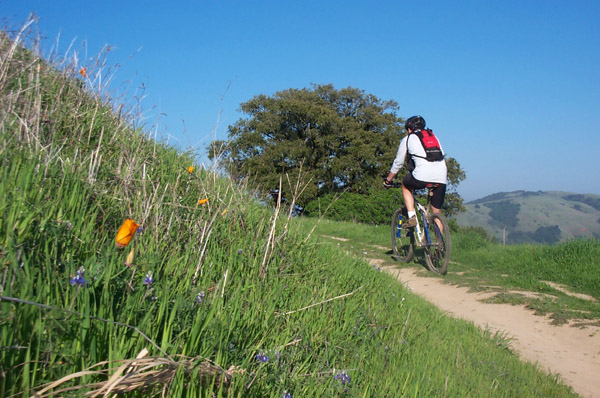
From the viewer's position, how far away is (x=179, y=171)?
15.3 feet

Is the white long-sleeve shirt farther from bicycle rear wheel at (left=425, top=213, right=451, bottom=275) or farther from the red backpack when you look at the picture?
bicycle rear wheel at (left=425, top=213, right=451, bottom=275)

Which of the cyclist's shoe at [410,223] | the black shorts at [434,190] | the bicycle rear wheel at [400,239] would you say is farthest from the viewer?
the bicycle rear wheel at [400,239]

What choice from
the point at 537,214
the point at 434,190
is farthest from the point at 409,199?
the point at 537,214

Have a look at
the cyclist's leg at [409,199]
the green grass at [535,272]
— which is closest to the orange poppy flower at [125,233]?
the green grass at [535,272]

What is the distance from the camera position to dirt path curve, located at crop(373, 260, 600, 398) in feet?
13.3

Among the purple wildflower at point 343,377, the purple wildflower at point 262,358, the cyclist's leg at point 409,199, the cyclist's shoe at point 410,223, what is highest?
the cyclist's leg at point 409,199

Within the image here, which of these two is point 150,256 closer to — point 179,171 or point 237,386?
point 237,386

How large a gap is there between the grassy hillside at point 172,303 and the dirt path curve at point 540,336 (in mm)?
416

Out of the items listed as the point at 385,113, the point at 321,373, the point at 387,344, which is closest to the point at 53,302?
the point at 321,373

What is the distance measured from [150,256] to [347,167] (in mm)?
32036

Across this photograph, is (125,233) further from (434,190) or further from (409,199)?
(409,199)

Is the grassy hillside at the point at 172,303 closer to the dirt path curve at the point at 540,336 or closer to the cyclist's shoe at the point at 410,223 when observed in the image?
the dirt path curve at the point at 540,336

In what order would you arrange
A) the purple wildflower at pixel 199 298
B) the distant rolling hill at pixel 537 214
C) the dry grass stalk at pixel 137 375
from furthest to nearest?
the distant rolling hill at pixel 537 214
the purple wildflower at pixel 199 298
the dry grass stalk at pixel 137 375

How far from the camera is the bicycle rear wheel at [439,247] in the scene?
25.3 ft
